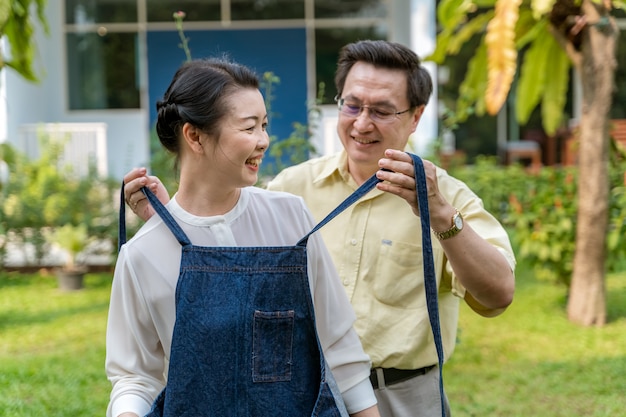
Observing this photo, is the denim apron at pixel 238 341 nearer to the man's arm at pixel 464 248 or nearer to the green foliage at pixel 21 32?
the man's arm at pixel 464 248

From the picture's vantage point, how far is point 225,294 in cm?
182

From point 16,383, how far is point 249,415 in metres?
4.22

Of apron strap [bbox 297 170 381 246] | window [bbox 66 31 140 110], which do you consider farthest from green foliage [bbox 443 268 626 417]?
window [bbox 66 31 140 110]

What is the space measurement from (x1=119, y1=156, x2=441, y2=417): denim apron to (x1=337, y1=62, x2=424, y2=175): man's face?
26.8 inches

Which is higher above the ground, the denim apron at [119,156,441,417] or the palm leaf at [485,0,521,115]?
the palm leaf at [485,0,521,115]

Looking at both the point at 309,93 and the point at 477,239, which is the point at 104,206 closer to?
the point at 309,93

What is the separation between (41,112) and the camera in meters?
12.3

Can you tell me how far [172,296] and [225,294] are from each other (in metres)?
0.14

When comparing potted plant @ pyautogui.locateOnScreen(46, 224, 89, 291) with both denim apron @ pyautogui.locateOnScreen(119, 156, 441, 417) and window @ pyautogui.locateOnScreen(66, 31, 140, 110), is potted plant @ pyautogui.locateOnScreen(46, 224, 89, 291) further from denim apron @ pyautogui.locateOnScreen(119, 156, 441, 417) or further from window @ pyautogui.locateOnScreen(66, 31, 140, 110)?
denim apron @ pyautogui.locateOnScreen(119, 156, 441, 417)

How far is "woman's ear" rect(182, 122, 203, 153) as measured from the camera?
1951mm

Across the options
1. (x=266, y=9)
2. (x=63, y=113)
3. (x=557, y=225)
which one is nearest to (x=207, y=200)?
(x=557, y=225)

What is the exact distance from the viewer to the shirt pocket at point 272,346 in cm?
182

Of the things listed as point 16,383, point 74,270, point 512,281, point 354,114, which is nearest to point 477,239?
point 512,281

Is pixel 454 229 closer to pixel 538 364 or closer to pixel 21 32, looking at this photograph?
pixel 538 364
